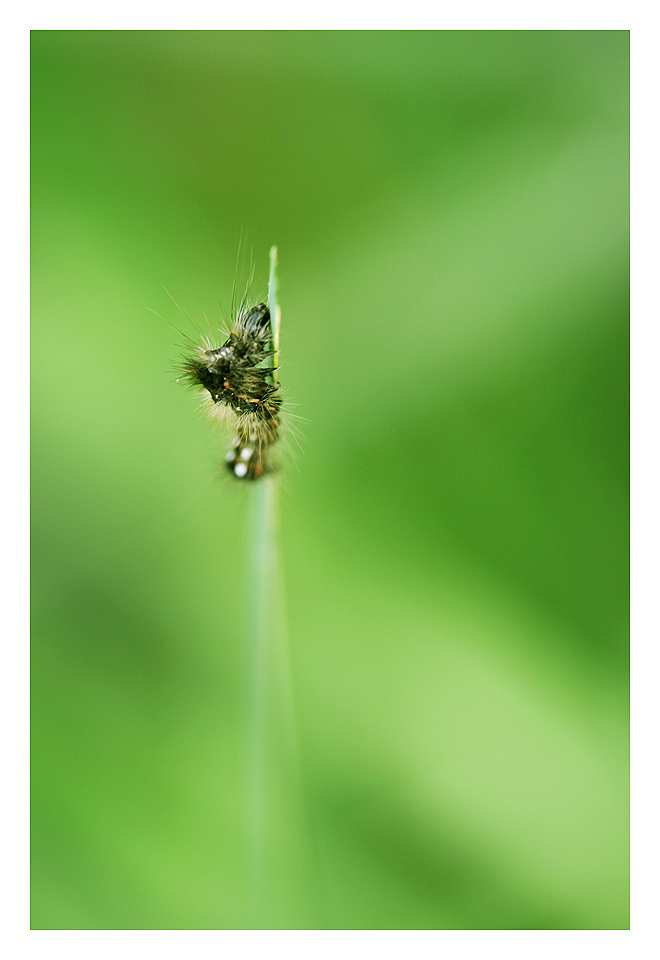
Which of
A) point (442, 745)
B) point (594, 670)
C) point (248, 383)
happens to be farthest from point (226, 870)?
point (248, 383)

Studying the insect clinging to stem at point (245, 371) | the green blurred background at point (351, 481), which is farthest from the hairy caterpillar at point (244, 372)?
the green blurred background at point (351, 481)

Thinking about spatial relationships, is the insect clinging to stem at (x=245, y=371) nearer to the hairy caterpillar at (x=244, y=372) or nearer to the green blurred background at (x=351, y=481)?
the hairy caterpillar at (x=244, y=372)

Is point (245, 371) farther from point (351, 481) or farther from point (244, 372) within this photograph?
point (351, 481)

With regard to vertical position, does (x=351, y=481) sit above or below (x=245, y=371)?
below

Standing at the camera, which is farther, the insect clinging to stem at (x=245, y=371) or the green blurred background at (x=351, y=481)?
the green blurred background at (x=351, y=481)

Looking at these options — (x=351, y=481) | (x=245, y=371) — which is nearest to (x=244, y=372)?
(x=245, y=371)

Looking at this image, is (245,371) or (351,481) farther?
(351,481)

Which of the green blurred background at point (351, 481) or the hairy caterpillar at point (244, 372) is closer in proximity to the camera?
the hairy caterpillar at point (244, 372)

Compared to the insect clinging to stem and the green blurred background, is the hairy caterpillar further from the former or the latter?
the green blurred background
